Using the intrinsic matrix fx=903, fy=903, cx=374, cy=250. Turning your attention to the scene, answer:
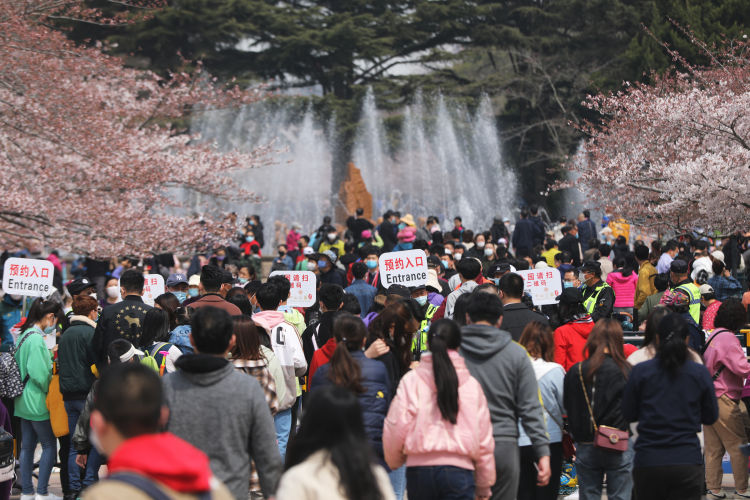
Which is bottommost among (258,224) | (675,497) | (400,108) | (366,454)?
(675,497)

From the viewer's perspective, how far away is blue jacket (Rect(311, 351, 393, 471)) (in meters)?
5.75

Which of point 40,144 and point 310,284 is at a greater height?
point 40,144

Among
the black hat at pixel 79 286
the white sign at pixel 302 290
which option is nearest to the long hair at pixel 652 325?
the black hat at pixel 79 286

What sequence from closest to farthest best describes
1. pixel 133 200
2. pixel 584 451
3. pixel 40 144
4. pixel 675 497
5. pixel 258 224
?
1. pixel 675 497
2. pixel 584 451
3. pixel 40 144
4. pixel 133 200
5. pixel 258 224

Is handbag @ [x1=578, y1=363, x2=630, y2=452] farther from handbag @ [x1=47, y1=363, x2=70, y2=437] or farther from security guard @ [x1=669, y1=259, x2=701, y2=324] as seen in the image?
security guard @ [x1=669, y1=259, x2=701, y2=324]

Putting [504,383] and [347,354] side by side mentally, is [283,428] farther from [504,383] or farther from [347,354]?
[504,383]

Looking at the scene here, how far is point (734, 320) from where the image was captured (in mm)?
7301

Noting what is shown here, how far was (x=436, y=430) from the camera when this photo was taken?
4.55m

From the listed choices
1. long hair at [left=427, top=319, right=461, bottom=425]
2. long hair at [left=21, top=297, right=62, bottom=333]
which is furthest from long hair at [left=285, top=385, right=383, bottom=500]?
long hair at [left=21, top=297, right=62, bottom=333]

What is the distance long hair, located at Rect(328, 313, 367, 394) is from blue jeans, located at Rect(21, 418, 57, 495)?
3781 mm

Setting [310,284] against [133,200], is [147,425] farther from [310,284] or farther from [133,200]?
[133,200]

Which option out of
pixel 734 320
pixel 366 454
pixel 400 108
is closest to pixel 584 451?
pixel 734 320

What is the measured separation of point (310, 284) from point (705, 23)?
23.1 m

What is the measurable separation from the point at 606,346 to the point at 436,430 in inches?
74.3
